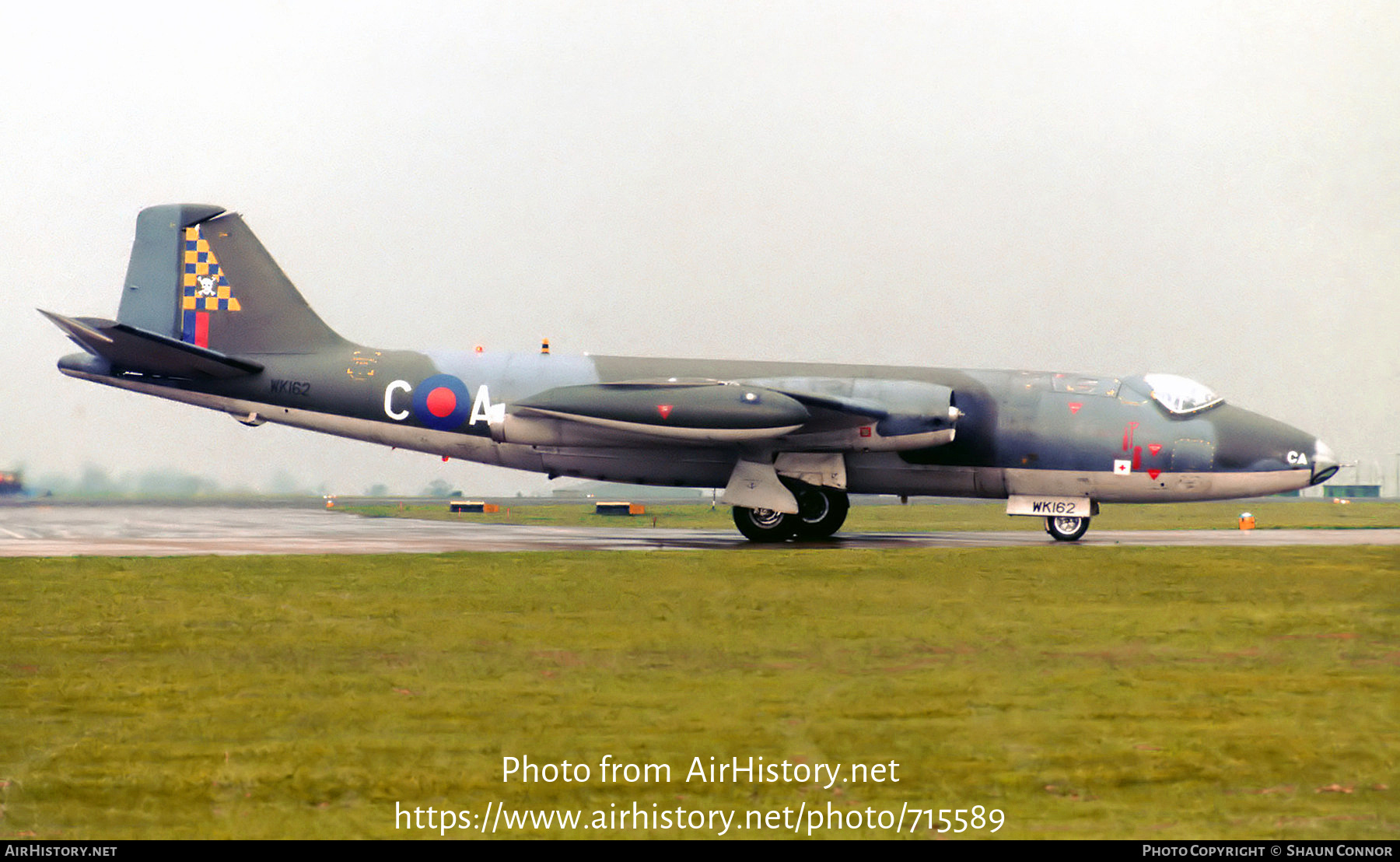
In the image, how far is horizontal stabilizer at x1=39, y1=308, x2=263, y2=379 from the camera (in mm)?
24609

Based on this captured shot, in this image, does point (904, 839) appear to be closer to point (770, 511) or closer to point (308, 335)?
point (770, 511)

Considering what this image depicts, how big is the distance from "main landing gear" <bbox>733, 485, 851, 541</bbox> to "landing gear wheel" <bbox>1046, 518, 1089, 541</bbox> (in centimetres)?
421

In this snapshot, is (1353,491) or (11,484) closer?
(11,484)

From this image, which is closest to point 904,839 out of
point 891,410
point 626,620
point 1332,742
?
point 1332,742

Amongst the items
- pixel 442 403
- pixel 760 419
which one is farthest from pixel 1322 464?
pixel 442 403

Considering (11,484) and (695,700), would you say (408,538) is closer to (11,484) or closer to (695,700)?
(695,700)

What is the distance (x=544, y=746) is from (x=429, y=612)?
610 centimetres

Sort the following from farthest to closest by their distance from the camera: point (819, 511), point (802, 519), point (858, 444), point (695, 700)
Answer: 1. point (802, 519)
2. point (819, 511)
3. point (858, 444)
4. point (695, 700)

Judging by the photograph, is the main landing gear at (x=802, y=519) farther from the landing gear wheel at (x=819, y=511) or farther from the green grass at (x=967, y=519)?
the green grass at (x=967, y=519)

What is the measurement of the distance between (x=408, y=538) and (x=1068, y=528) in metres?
13.3

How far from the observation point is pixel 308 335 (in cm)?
2652

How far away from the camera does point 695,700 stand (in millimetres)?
8648

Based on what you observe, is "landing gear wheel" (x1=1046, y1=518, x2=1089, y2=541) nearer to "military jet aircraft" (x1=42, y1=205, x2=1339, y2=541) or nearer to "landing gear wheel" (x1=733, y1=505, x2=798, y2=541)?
"military jet aircraft" (x1=42, y1=205, x2=1339, y2=541)

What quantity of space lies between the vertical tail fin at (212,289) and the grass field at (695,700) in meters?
11.3
